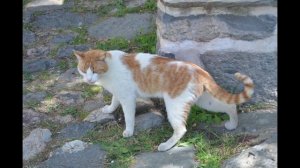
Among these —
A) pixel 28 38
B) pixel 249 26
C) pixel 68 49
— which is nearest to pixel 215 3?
pixel 249 26

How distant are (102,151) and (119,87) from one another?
0.52 m

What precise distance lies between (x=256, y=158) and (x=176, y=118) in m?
0.65

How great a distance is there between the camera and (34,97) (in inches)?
188

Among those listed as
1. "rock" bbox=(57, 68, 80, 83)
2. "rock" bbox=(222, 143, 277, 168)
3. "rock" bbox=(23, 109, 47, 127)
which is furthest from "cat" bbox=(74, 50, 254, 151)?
"rock" bbox=(57, 68, 80, 83)

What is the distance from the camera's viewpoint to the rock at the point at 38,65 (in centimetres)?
525

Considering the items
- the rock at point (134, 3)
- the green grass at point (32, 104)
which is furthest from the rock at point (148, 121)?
the rock at point (134, 3)

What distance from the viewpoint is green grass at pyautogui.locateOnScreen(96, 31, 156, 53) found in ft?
17.1

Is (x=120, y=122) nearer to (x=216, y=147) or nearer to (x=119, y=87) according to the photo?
(x=119, y=87)

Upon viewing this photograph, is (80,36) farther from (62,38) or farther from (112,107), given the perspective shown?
(112,107)

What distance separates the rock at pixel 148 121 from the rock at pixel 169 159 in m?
0.35

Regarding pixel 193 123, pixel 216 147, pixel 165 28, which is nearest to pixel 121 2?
pixel 165 28

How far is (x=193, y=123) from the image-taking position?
4.10 meters
